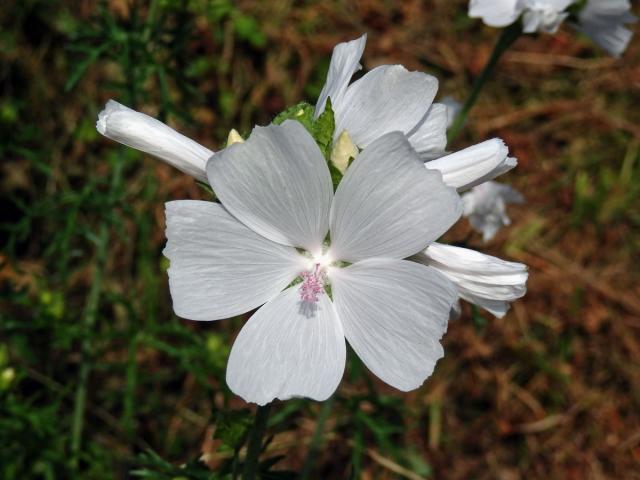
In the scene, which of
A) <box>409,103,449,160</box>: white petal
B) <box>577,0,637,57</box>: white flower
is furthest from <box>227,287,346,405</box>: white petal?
<box>577,0,637,57</box>: white flower

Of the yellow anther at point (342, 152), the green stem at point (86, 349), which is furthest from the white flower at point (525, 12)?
the green stem at point (86, 349)

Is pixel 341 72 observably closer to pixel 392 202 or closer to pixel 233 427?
pixel 392 202

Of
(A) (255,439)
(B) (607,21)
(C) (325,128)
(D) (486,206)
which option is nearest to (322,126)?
(C) (325,128)

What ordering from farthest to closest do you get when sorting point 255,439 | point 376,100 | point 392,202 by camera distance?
point 255,439
point 376,100
point 392,202

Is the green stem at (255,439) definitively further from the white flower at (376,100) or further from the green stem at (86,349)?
the green stem at (86,349)

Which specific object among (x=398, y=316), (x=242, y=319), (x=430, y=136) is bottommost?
(x=242, y=319)

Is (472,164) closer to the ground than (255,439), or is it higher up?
higher up

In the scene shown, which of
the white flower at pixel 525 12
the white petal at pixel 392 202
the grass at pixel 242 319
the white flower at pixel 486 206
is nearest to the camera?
the white petal at pixel 392 202
